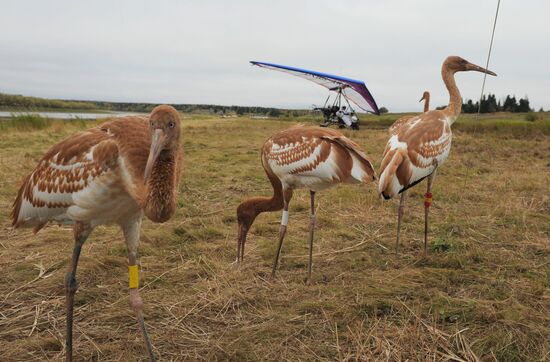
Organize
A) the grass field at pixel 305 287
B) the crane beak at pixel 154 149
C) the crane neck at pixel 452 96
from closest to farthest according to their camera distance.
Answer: the crane beak at pixel 154 149 < the grass field at pixel 305 287 < the crane neck at pixel 452 96

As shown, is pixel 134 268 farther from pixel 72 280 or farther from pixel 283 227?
pixel 283 227

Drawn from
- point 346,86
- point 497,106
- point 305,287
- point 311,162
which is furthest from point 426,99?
point 497,106

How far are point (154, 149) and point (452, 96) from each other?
484cm

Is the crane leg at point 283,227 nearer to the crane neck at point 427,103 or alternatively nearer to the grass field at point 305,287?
the grass field at point 305,287

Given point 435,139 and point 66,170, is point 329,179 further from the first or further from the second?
point 66,170

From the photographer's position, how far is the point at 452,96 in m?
6.16

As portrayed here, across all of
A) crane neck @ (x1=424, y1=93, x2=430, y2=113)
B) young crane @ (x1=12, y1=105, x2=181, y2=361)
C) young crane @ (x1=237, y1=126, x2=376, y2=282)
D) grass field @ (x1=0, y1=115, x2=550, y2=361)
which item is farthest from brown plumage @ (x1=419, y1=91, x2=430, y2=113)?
young crane @ (x1=12, y1=105, x2=181, y2=361)

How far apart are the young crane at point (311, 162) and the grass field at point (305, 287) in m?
0.64

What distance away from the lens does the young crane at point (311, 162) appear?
4.60m

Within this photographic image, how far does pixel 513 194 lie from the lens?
820cm

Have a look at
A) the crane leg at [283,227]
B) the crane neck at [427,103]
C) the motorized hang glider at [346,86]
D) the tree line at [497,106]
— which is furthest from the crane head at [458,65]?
the tree line at [497,106]

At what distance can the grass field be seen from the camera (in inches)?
130

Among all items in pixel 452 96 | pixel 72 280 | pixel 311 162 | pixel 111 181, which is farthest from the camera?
pixel 452 96

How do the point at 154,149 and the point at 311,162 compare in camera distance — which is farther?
the point at 311,162
